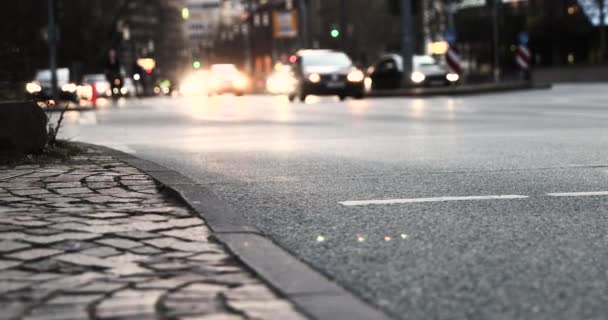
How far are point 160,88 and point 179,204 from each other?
333 ft

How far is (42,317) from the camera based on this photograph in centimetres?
404

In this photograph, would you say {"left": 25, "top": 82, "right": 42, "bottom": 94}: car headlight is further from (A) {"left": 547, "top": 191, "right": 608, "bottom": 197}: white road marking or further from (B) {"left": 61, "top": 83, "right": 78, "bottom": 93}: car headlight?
(B) {"left": 61, "top": 83, "right": 78, "bottom": 93}: car headlight

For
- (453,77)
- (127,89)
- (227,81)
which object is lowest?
(127,89)

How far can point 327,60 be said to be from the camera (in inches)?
1471

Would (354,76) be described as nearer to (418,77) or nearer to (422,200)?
(418,77)

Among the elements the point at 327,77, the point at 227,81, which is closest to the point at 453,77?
the point at 327,77

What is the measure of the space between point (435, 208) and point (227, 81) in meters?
51.0

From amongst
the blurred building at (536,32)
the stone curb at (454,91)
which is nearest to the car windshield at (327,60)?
the stone curb at (454,91)

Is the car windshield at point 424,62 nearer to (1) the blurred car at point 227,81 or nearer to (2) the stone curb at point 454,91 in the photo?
(2) the stone curb at point 454,91

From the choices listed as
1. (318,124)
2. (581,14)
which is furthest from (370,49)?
(318,124)

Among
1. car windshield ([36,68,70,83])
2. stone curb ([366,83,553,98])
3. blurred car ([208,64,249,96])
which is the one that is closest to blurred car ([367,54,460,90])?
stone curb ([366,83,553,98])

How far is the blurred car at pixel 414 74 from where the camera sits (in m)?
40.6

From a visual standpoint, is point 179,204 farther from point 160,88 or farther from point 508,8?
point 160,88

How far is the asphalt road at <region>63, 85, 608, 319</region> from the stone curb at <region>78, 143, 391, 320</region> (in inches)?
4.7
